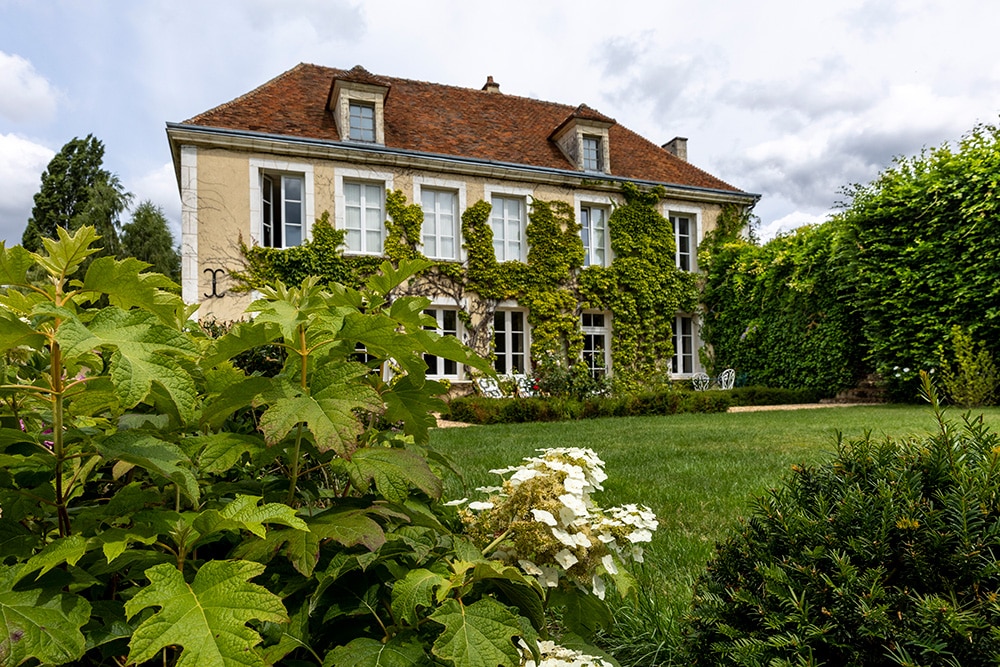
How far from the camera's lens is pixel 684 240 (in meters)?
17.2

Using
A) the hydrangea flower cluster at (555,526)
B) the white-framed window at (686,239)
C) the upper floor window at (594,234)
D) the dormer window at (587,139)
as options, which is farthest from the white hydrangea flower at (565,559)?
the white-framed window at (686,239)

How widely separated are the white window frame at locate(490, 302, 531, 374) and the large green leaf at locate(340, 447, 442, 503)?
13844mm

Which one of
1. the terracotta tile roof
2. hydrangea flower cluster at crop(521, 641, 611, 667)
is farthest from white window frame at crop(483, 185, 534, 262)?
hydrangea flower cluster at crop(521, 641, 611, 667)

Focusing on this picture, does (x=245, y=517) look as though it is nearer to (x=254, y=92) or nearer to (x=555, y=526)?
(x=555, y=526)

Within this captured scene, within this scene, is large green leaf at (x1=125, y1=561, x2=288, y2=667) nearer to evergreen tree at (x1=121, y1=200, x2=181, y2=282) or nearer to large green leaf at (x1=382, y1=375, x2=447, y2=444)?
large green leaf at (x1=382, y1=375, x2=447, y2=444)

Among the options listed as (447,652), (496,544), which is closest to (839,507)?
(496,544)

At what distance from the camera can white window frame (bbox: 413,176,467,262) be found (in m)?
14.2

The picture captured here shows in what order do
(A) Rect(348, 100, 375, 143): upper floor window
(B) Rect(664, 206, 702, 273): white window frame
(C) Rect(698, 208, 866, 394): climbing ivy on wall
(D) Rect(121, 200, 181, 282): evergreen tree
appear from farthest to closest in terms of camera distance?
(D) Rect(121, 200, 181, 282): evergreen tree → (B) Rect(664, 206, 702, 273): white window frame → (A) Rect(348, 100, 375, 143): upper floor window → (C) Rect(698, 208, 866, 394): climbing ivy on wall

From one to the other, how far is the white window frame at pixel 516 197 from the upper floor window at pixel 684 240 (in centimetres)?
457

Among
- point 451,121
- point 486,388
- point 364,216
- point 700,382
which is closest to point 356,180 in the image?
point 364,216

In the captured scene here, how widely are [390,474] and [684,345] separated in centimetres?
1724

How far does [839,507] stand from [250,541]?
1265 millimetres

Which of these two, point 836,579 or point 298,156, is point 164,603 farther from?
point 298,156

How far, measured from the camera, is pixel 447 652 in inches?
34.9
